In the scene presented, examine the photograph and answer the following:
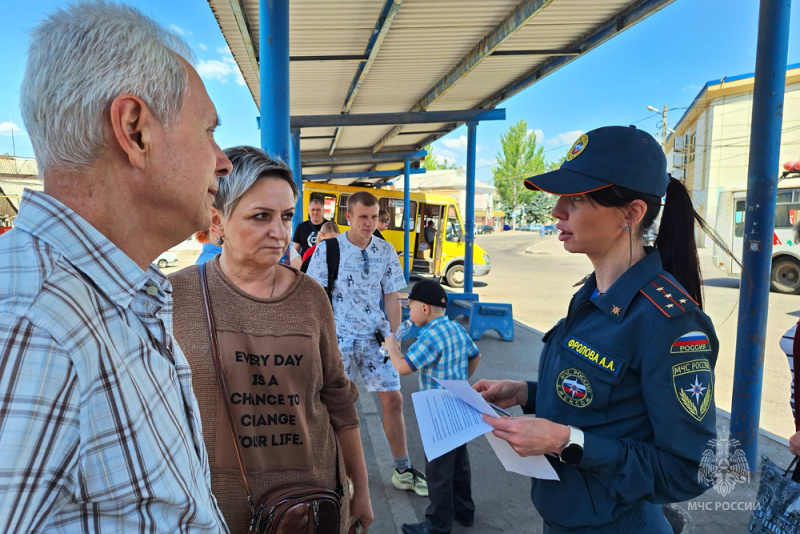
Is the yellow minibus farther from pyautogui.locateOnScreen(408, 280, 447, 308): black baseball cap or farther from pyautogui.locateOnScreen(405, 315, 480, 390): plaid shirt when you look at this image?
pyautogui.locateOnScreen(405, 315, 480, 390): plaid shirt

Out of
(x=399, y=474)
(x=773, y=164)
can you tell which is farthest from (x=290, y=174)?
(x=773, y=164)

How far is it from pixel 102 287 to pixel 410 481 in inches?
122

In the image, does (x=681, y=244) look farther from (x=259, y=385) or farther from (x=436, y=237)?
(x=436, y=237)

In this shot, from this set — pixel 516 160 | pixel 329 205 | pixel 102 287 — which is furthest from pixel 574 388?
pixel 516 160

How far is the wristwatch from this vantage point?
125 centimetres

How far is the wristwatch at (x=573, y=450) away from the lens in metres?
1.25

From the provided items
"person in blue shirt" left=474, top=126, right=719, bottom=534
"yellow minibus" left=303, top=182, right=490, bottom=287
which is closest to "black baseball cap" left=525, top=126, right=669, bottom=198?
"person in blue shirt" left=474, top=126, right=719, bottom=534

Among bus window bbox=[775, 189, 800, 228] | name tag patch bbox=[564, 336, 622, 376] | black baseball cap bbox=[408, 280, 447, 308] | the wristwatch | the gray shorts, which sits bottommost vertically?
the gray shorts

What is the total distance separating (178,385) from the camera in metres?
0.85

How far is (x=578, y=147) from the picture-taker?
154 centimetres

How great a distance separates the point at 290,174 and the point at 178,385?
1.13m

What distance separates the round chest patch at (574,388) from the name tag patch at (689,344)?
0.25 m

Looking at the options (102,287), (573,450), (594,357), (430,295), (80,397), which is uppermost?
(102,287)

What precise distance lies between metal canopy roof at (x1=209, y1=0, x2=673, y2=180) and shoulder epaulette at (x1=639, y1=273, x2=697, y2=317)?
148 inches
